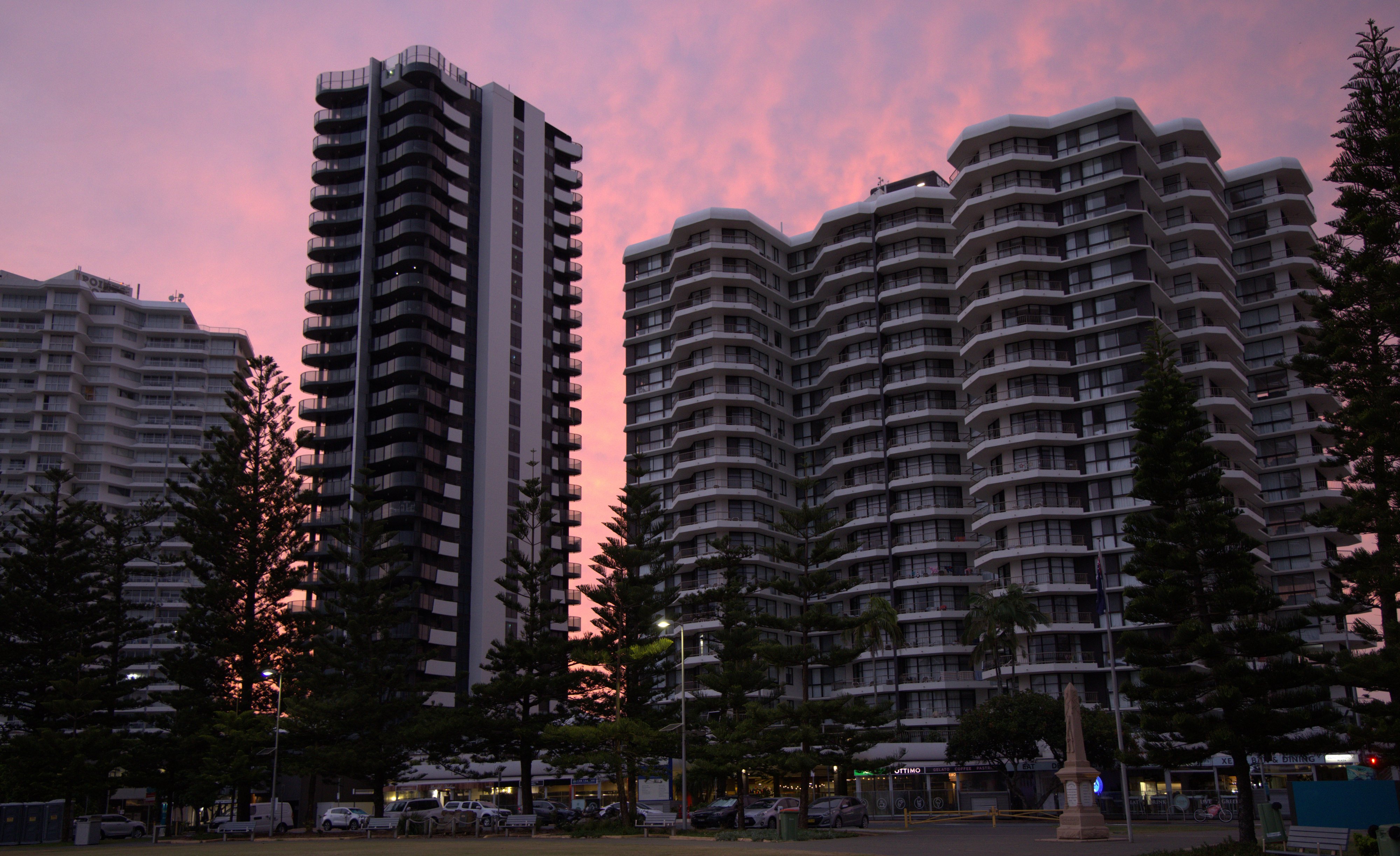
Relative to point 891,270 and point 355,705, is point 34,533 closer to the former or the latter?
point 355,705

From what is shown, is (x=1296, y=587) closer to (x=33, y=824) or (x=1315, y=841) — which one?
(x=1315, y=841)

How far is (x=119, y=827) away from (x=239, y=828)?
626 inches

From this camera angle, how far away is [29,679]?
61.9 metres

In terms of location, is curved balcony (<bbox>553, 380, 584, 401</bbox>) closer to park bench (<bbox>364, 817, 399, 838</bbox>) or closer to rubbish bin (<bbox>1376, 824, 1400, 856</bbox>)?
park bench (<bbox>364, 817, 399, 838</bbox>)

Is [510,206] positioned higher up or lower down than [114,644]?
higher up

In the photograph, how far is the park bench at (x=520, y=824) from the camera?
51.9 meters

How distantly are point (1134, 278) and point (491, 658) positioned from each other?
57684 millimetres

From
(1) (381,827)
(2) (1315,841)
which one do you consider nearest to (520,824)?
(1) (381,827)

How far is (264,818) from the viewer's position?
62.4 metres

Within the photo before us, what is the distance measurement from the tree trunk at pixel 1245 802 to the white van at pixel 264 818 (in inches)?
1766

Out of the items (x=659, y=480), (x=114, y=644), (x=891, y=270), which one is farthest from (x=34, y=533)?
(x=891, y=270)

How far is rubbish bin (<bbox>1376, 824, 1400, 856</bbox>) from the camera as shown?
2242 cm

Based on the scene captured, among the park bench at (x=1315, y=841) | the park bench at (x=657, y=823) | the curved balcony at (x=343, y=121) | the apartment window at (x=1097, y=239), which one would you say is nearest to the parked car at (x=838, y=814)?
the park bench at (x=657, y=823)

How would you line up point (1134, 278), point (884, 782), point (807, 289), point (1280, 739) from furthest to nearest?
point (807, 289)
point (1134, 278)
point (884, 782)
point (1280, 739)
